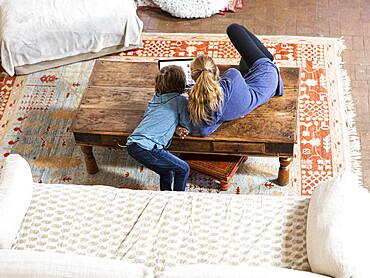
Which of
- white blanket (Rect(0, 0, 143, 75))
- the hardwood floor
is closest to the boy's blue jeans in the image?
white blanket (Rect(0, 0, 143, 75))

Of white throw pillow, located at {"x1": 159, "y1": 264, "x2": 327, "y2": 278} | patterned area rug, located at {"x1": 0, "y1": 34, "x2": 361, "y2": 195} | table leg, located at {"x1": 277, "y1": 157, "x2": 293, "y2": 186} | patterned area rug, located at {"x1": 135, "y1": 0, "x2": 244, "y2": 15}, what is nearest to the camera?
white throw pillow, located at {"x1": 159, "y1": 264, "x2": 327, "y2": 278}

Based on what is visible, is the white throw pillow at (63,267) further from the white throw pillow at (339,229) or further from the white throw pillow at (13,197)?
the white throw pillow at (339,229)

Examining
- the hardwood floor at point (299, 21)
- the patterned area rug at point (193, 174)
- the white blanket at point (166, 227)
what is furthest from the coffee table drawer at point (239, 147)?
the hardwood floor at point (299, 21)

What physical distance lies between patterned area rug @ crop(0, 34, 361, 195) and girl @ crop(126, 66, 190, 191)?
349 millimetres

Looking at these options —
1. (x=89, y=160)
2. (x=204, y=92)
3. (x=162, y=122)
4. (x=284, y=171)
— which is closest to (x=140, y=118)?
(x=162, y=122)

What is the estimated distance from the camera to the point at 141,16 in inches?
196

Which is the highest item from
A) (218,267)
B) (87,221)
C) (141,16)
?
(218,267)

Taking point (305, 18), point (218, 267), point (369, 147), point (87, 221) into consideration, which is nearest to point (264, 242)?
point (218, 267)

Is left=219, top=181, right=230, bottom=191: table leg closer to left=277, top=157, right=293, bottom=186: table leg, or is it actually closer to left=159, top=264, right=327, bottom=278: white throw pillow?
left=277, top=157, right=293, bottom=186: table leg

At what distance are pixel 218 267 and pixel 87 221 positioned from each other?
0.69 metres

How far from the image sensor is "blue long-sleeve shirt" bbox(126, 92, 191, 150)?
134 inches

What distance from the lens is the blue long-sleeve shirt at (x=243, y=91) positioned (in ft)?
11.1

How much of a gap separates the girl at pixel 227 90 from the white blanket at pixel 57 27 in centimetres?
110

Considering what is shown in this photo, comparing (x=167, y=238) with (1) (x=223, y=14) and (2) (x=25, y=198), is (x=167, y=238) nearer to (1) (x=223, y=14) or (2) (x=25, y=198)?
(2) (x=25, y=198)
